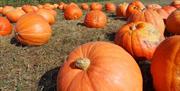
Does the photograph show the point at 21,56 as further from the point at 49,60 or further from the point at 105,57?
the point at 105,57

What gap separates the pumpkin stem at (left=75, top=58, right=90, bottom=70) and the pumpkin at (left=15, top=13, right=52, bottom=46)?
2.94m

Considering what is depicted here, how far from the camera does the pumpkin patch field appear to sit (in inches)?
134

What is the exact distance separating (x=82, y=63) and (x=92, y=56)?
0.24 metres

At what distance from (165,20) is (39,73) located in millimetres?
3122

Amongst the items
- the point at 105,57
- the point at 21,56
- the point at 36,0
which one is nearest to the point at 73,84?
the point at 105,57

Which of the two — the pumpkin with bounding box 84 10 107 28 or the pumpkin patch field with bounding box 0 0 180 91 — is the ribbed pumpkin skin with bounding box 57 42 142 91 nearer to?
the pumpkin patch field with bounding box 0 0 180 91

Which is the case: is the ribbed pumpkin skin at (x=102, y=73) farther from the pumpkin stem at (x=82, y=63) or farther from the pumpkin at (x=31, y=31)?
the pumpkin at (x=31, y=31)

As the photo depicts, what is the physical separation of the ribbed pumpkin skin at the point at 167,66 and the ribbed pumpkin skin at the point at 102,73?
0.21 meters

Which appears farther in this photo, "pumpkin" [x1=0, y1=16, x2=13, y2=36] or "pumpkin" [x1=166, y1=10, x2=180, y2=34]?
"pumpkin" [x1=0, y1=16, x2=13, y2=36]

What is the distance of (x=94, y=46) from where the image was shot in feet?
12.2

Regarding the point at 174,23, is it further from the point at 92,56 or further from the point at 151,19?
the point at 92,56

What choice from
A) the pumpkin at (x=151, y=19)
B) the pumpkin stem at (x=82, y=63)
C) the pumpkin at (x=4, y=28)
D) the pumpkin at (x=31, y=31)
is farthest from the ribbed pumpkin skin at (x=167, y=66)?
the pumpkin at (x=4, y=28)

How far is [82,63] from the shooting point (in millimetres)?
3369

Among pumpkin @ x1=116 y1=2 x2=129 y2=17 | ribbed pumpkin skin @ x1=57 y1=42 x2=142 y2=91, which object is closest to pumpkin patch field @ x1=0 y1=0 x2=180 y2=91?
ribbed pumpkin skin @ x1=57 y1=42 x2=142 y2=91
